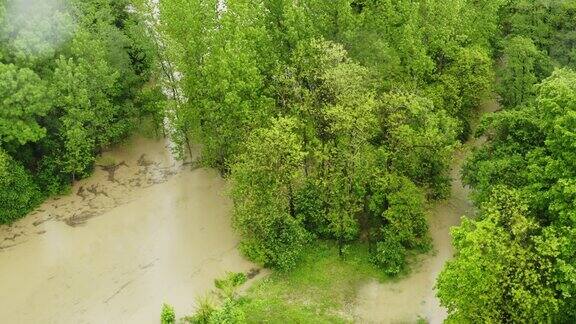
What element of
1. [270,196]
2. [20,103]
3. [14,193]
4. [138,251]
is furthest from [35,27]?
[270,196]

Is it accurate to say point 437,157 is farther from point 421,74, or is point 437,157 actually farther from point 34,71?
point 34,71

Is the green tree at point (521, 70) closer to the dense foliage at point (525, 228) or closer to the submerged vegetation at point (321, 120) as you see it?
the submerged vegetation at point (321, 120)

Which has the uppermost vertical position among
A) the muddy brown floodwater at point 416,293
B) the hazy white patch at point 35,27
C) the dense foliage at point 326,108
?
the hazy white patch at point 35,27

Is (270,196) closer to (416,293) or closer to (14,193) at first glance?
(416,293)

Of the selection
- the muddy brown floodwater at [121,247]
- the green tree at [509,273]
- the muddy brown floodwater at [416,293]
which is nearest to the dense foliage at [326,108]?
the muddy brown floodwater at [416,293]

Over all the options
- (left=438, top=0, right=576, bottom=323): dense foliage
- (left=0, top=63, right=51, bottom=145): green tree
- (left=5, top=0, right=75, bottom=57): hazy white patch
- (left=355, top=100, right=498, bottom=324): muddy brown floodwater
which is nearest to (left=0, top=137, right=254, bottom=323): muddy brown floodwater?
(left=0, top=63, right=51, bottom=145): green tree

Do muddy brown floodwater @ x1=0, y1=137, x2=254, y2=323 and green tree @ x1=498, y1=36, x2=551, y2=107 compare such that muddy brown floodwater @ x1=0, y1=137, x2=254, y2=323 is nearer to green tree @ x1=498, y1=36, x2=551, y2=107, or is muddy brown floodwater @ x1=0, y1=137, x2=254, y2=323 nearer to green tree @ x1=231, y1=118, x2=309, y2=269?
green tree @ x1=231, y1=118, x2=309, y2=269
